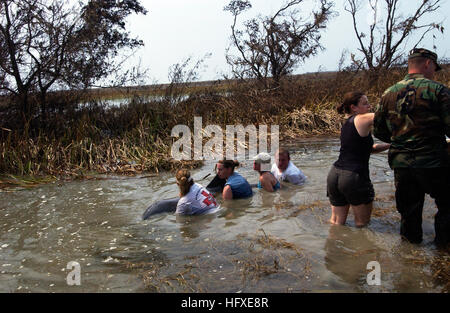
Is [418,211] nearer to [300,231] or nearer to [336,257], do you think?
[336,257]

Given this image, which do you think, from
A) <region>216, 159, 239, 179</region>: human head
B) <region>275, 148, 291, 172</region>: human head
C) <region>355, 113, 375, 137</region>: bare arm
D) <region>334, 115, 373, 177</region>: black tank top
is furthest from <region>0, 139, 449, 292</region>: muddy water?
<region>355, 113, 375, 137</region>: bare arm

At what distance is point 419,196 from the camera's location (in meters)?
4.20

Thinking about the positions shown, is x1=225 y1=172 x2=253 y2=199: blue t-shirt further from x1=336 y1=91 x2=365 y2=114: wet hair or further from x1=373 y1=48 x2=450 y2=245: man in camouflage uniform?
x1=373 y1=48 x2=450 y2=245: man in camouflage uniform

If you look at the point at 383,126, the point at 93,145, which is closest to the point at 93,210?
the point at 93,145

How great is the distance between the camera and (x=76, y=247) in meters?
5.33

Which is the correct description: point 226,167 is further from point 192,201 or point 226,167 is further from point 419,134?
point 419,134

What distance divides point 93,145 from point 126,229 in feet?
18.1

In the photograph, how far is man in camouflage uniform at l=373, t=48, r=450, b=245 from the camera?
3947mm

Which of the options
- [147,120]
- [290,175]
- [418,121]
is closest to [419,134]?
[418,121]

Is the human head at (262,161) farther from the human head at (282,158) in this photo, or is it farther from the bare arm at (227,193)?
the bare arm at (227,193)

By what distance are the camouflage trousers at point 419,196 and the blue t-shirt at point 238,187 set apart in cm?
318

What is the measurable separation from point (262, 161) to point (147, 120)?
5.62 metres

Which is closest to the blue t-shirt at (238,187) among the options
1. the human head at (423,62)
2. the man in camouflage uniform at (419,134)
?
the man in camouflage uniform at (419,134)

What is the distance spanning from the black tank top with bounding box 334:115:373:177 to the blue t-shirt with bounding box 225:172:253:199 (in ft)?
9.05
